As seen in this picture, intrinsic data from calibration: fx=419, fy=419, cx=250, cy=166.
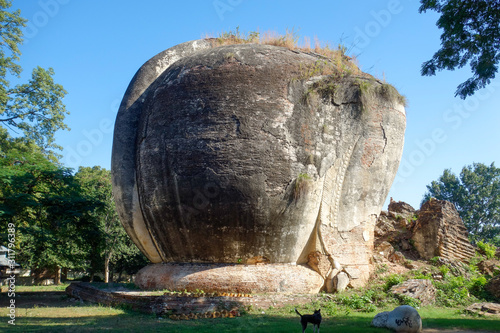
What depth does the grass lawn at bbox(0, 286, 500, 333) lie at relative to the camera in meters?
6.36

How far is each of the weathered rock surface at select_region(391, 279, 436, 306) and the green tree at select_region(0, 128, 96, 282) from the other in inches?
349

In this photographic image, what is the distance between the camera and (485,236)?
94.3 ft

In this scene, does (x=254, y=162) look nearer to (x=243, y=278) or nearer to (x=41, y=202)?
(x=243, y=278)

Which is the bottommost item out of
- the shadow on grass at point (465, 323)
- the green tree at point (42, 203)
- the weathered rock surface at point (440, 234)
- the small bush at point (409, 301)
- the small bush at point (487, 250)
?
the shadow on grass at point (465, 323)

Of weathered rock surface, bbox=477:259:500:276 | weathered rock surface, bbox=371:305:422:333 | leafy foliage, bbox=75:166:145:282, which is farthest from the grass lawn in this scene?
leafy foliage, bbox=75:166:145:282

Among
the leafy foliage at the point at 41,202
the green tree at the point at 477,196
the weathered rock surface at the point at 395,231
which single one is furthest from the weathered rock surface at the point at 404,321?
the green tree at the point at 477,196

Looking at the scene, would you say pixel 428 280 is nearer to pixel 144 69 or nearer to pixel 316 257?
pixel 316 257

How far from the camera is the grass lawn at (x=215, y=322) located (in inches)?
250

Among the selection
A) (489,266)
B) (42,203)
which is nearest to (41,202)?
(42,203)

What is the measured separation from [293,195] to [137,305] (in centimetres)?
369

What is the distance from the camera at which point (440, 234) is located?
11406 mm

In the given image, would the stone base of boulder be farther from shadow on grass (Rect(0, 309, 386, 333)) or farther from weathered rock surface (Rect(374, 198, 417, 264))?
weathered rock surface (Rect(374, 198, 417, 264))

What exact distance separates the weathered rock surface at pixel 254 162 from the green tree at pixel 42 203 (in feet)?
10.7

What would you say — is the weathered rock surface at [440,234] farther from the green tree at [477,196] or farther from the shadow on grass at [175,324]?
the green tree at [477,196]
